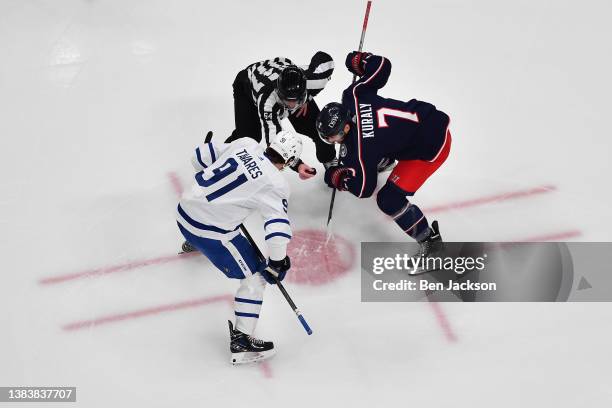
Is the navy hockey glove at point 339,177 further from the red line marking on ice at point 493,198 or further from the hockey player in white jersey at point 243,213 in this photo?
the red line marking on ice at point 493,198

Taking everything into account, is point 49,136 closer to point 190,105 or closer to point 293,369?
point 190,105

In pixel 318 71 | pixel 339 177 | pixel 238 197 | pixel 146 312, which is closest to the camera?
pixel 238 197

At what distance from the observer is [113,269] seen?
210 inches

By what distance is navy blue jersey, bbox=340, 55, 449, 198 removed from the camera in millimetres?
4953

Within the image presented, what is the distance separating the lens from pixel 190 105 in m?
6.36

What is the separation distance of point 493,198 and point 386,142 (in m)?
1.25

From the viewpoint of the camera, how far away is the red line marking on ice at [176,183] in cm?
580

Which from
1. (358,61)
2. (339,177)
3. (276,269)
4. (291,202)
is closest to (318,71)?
(358,61)

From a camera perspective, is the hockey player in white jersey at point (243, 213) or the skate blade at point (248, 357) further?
the skate blade at point (248, 357)

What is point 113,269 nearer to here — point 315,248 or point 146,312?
point 146,312

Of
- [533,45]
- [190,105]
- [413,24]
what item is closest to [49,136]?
[190,105]

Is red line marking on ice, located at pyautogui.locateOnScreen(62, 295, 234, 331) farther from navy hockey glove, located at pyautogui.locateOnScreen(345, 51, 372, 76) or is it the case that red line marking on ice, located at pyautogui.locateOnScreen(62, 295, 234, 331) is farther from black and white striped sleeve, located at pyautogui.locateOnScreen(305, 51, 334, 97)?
navy hockey glove, located at pyautogui.locateOnScreen(345, 51, 372, 76)

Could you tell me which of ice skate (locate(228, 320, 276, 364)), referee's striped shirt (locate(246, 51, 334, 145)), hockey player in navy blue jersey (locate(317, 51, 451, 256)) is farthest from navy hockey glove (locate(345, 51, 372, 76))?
ice skate (locate(228, 320, 276, 364))

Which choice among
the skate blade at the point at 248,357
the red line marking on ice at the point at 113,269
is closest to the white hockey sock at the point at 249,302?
the skate blade at the point at 248,357
